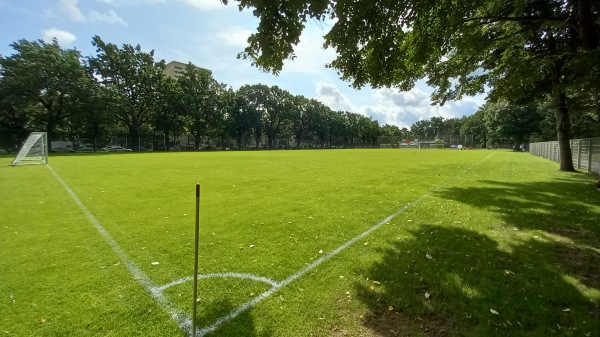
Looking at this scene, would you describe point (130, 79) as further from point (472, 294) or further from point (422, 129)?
point (422, 129)

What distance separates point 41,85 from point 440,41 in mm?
56793

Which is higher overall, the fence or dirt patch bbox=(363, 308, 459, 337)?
Answer: the fence

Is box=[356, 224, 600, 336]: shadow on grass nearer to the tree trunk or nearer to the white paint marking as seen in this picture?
the white paint marking

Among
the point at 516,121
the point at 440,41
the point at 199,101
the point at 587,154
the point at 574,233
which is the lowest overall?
the point at 574,233

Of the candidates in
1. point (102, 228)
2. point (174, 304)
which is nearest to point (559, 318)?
point (174, 304)

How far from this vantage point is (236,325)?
126 inches

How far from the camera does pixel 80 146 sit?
5625 cm

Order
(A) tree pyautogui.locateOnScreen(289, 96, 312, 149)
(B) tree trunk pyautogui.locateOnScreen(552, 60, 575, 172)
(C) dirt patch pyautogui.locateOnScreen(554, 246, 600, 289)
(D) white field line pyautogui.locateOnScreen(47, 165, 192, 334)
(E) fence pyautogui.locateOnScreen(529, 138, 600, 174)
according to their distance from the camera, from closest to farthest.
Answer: (D) white field line pyautogui.locateOnScreen(47, 165, 192, 334) → (C) dirt patch pyautogui.locateOnScreen(554, 246, 600, 289) → (B) tree trunk pyautogui.locateOnScreen(552, 60, 575, 172) → (E) fence pyautogui.locateOnScreen(529, 138, 600, 174) → (A) tree pyautogui.locateOnScreen(289, 96, 312, 149)

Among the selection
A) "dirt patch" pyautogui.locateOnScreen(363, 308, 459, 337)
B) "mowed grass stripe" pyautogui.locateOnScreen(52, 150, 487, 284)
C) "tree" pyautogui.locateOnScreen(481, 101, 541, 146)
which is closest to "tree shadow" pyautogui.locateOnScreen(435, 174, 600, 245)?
"mowed grass stripe" pyautogui.locateOnScreen(52, 150, 487, 284)

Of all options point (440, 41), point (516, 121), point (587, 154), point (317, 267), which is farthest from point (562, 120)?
point (516, 121)

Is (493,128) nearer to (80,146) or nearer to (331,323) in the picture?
(331,323)

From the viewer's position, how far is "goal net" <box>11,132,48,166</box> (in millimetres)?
24078

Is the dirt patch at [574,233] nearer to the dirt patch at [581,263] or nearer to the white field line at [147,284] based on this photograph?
the dirt patch at [581,263]

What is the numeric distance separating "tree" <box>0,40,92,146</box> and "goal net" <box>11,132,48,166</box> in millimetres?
25218
